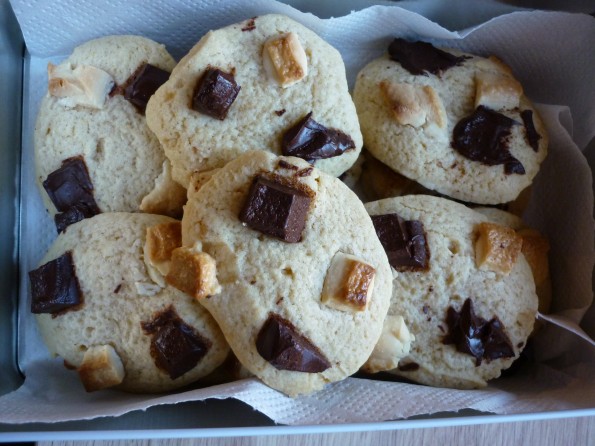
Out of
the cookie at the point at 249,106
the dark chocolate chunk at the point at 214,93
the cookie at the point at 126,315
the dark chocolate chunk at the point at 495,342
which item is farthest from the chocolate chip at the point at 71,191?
the dark chocolate chunk at the point at 495,342

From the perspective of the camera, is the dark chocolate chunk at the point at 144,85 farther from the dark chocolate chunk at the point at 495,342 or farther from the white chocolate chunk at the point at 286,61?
the dark chocolate chunk at the point at 495,342

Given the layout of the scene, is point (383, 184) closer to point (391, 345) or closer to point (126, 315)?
point (391, 345)

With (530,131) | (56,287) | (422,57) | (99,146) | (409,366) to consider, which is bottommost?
(409,366)

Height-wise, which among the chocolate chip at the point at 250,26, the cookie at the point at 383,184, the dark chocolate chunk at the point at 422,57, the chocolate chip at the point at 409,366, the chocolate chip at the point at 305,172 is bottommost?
the chocolate chip at the point at 409,366

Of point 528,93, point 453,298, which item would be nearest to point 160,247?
point 453,298

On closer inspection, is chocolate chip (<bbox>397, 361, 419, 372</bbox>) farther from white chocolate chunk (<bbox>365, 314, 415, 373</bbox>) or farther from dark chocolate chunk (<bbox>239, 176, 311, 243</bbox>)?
dark chocolate chunk (<bbox>239, 176, 311, 243</bbox>)

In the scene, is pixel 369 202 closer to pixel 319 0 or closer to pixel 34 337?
pixel 319 0
